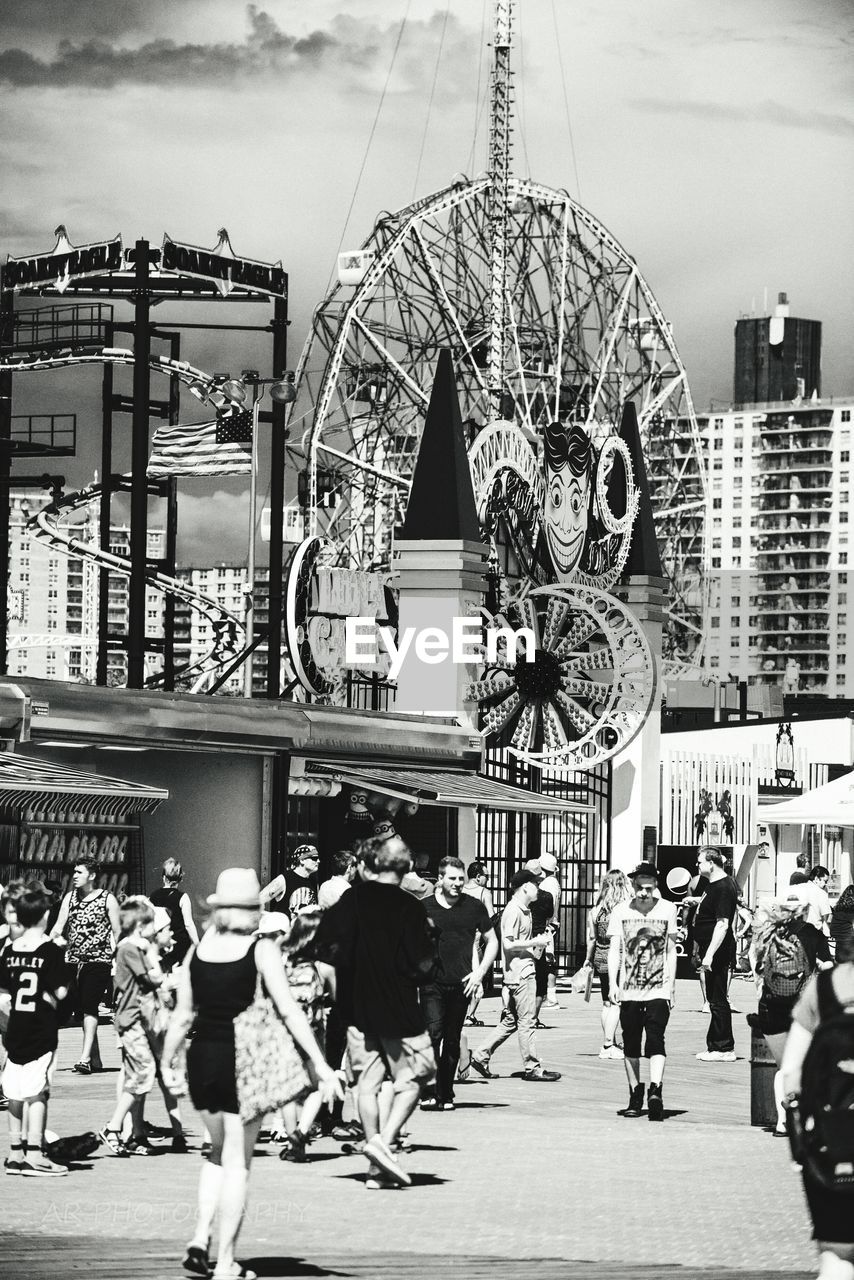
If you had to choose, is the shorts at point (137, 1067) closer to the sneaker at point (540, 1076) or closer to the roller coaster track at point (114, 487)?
the sneaker at point (540, 1076)

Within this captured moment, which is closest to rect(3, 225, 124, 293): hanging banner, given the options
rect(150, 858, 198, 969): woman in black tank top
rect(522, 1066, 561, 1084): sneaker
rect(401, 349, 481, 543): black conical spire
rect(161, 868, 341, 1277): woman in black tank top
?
rect(401, 349, 481, 543): black conical spire

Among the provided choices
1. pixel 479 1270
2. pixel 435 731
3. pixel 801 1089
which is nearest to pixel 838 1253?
pixel 801 1089

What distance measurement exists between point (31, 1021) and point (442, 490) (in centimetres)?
1822

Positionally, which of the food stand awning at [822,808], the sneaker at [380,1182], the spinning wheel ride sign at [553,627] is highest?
the spinning wheel ride sign at [553,627]

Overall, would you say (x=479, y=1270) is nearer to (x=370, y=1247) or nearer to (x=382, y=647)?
(x=370, y=1247)

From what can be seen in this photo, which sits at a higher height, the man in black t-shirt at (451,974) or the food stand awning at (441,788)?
the food stand awning at (441,788)

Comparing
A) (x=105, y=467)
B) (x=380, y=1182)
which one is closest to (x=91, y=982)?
(x=380, y=1182)

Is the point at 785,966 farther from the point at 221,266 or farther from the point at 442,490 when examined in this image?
the point at 221,266

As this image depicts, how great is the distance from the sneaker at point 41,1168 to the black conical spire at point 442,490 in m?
18.1

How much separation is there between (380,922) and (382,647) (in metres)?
19.6

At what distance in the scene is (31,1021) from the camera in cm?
1289

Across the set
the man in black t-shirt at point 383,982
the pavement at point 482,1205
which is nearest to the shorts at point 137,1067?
the pavement at point 482,1205

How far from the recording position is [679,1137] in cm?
1508

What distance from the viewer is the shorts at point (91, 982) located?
1730 centimetres
